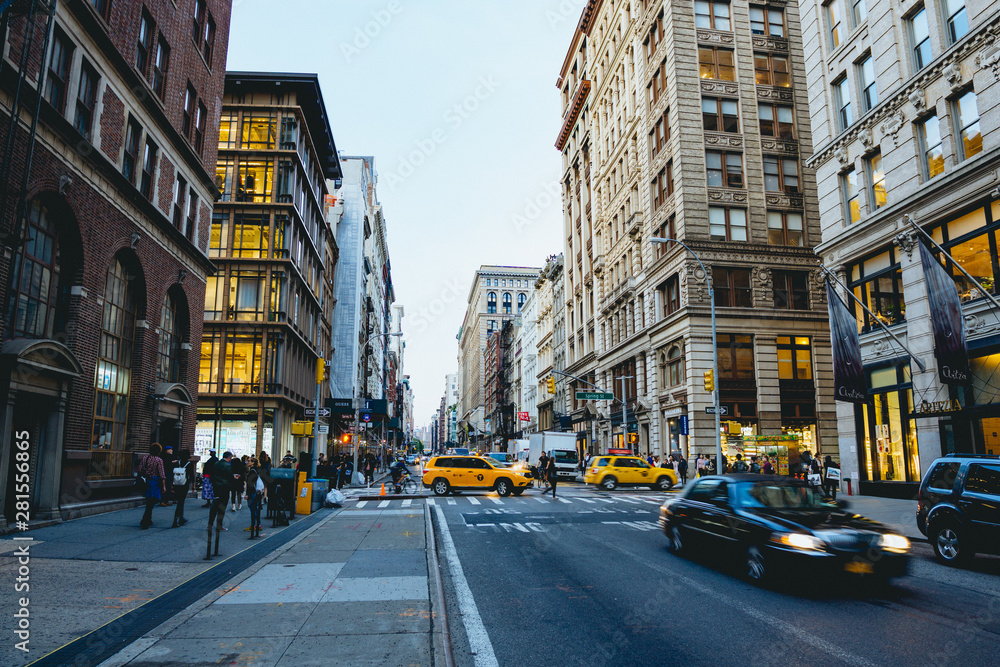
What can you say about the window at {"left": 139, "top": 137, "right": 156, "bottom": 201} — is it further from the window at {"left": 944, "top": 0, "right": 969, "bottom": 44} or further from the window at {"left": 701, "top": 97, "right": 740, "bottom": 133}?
the window at {"left": 701, "top": 97, "right": 740, "bottom": 133}

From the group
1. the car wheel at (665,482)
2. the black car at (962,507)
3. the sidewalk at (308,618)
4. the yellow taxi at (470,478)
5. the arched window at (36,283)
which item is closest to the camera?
the sidewalk at (308,618)

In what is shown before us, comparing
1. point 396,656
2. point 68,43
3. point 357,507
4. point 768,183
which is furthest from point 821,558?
point 768,183

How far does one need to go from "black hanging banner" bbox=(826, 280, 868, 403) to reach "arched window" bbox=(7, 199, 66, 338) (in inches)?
929

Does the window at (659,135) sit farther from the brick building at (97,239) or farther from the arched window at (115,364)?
the arched window at (115,364)

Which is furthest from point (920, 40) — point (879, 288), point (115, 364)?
point (115, 364)

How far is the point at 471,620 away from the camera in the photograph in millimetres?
7297

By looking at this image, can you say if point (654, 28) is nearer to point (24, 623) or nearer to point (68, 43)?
point (68, 43)

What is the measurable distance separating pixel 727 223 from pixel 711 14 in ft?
48.2

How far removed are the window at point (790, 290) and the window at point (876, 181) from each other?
1538cm

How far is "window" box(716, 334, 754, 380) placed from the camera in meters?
38.9

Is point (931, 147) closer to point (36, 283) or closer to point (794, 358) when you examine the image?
point (794, 358)

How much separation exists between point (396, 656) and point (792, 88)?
46.3 meters

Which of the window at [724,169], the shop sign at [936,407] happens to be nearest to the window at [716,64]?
the window at [724,169]

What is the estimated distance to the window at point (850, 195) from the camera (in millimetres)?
25969
